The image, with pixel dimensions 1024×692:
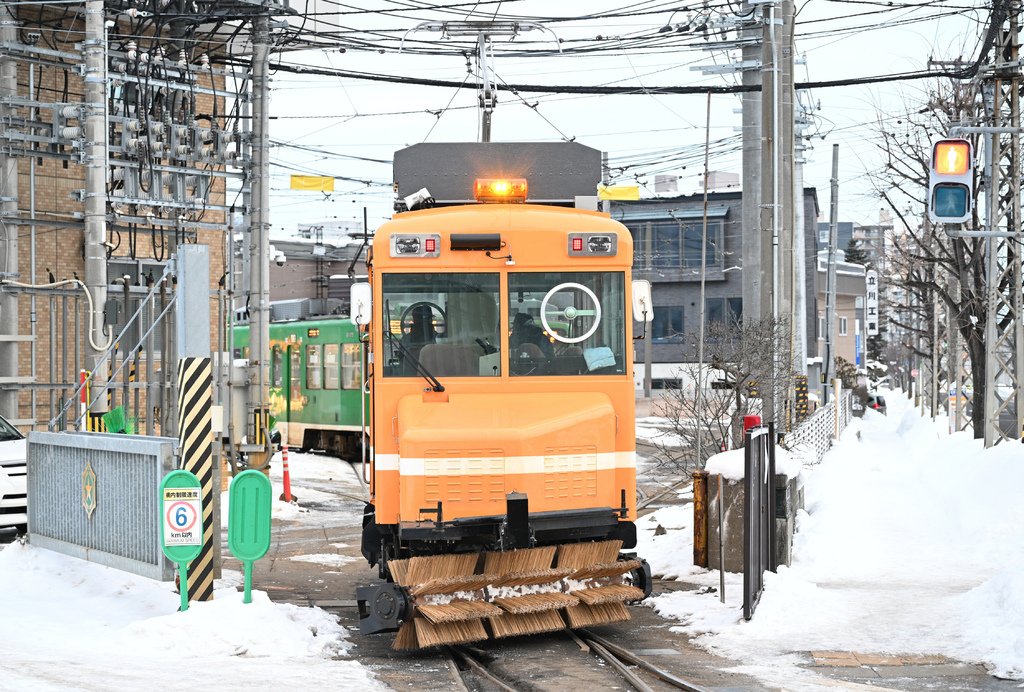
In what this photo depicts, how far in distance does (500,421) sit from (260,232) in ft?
42.6

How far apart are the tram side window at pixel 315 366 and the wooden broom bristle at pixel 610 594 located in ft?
63.7

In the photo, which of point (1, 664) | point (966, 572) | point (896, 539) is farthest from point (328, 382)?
point (1, 664)

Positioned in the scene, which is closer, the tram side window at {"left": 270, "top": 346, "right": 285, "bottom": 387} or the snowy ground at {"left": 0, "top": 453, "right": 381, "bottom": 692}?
the snowy ground at {"left": 0, "top": 453, "right": 381, "bottom": 692}

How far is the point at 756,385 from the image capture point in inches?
699

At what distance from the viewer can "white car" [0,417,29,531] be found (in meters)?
15.7

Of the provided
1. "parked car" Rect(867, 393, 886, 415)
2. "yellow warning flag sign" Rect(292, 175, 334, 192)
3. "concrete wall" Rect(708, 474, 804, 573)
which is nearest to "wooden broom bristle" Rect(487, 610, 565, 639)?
"concrete wall" Rect(708, 474, 804, 573)

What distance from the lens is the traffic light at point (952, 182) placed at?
13.1 metres

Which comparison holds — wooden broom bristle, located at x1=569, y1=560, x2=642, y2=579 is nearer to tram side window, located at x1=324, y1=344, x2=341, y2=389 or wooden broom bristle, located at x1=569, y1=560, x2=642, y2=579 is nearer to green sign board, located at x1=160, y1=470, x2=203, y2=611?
green sign board, located at x1=160, y1=470, x2=203, y2=611

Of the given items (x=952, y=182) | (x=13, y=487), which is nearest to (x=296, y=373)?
(x=13, y=487)

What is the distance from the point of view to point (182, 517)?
10102mm

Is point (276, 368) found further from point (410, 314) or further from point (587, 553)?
point (587, 553)

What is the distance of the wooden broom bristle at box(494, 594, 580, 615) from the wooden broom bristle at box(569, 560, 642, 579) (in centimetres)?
23

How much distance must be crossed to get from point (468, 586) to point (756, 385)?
29.3 feet

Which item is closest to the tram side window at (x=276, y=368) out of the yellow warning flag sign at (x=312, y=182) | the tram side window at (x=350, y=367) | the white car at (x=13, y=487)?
the tram side window at (x=350, y=367)
